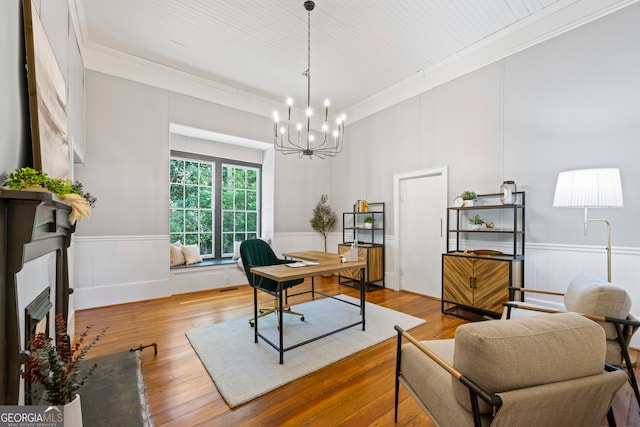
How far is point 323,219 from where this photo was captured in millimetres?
6195

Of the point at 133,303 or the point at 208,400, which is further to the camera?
the point at 133,303

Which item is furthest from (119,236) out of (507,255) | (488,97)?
(488,97)

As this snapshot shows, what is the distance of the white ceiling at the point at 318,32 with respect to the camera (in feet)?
10.2

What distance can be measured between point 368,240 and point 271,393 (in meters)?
3.93

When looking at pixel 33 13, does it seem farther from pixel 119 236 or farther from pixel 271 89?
pixel 271 89

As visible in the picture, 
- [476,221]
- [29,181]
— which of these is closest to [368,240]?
[476,221]

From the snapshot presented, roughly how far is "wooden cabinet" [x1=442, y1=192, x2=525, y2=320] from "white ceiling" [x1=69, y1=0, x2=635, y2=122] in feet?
6.92

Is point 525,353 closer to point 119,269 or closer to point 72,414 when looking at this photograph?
point 72,414

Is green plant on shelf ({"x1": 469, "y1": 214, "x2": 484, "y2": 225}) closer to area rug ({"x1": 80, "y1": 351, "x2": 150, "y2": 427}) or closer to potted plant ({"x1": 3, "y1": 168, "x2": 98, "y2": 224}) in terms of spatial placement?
area rug ({"x1": 80, "y1": 351, "x2": 150, "y2": 427})

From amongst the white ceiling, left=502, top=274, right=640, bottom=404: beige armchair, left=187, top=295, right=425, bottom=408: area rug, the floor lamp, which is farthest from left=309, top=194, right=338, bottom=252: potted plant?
left=502, top=274, right=640, bottom=404: beige armchair

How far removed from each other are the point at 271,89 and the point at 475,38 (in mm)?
3308

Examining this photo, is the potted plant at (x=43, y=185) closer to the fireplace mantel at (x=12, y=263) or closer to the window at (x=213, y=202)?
the fireplace mantel at (x=12, y=263)

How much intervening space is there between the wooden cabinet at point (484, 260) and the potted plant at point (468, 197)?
0.09 metres

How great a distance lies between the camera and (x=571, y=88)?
311 cm
